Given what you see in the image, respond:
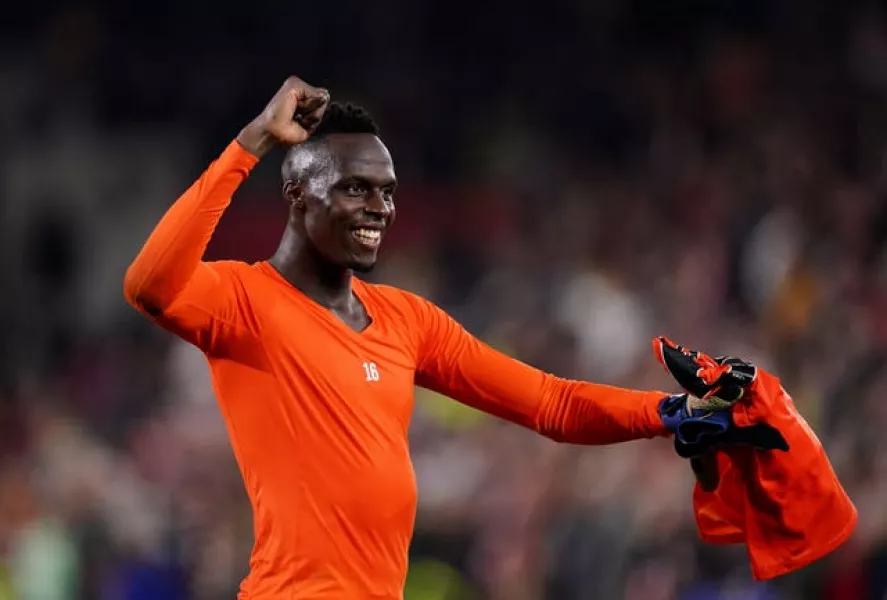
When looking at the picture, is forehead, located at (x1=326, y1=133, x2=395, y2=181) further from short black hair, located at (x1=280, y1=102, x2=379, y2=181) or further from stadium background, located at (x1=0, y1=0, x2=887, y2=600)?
stadium background, located at (x1=0, y1=0, x2=887, y2=600)

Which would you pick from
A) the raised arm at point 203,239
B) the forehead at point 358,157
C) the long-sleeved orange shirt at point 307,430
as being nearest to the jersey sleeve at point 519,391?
the long-sleeved orange shirt at point 307,430

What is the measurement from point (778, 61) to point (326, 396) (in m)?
7.30

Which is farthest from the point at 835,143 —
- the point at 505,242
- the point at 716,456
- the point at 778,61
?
the point at 716,456

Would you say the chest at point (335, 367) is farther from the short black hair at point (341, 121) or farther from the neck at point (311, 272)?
the short black hair at point (341, 121)

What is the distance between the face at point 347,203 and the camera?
4.92 meters

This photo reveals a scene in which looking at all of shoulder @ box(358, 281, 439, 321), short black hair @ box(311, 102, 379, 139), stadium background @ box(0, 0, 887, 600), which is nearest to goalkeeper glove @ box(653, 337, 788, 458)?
shoulder @ box(358, 281, 439, 321)

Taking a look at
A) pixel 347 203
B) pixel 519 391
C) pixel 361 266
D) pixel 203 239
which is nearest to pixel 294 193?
pixel 347 203

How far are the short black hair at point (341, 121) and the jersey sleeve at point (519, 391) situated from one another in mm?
574

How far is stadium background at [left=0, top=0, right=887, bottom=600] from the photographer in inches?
316

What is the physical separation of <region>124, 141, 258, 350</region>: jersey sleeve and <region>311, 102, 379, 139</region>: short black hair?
586mm

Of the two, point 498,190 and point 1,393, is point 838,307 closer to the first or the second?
point 498,190

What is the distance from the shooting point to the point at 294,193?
501 cm

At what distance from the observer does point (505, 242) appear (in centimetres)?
1131

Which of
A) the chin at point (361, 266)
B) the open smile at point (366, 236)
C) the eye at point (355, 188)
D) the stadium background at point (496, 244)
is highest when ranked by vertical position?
the eye at point (355, 188)
